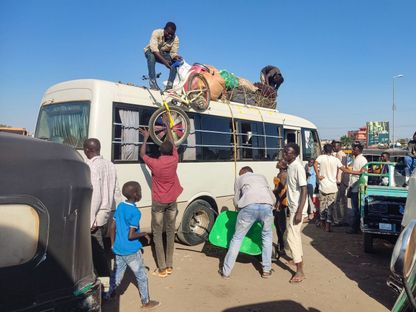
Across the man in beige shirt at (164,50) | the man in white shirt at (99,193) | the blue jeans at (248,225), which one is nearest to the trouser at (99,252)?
the man in white shirt at (99,193)

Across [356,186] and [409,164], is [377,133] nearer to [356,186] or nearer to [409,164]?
[356,186]

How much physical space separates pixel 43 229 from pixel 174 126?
14.3 feet

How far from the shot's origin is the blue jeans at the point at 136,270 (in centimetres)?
418

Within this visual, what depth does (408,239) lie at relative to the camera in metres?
1.66

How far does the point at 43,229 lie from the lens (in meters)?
1.99

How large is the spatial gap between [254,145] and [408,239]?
657 centimetres

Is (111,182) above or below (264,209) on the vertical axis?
above

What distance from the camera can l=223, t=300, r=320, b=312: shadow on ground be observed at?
14.3 ft

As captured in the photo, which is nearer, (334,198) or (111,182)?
(111,182)

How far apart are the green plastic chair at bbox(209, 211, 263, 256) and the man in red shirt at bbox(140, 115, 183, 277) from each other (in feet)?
3.00

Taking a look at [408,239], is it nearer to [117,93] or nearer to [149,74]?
[117,93]

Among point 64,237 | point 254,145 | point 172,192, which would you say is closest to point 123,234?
point 172,192

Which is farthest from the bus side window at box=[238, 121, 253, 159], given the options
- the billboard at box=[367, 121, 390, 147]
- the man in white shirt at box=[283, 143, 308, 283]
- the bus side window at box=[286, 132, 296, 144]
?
the billboard at box=[367, 121, 390, 147]

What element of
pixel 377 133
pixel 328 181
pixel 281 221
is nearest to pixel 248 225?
pixel 281 221
